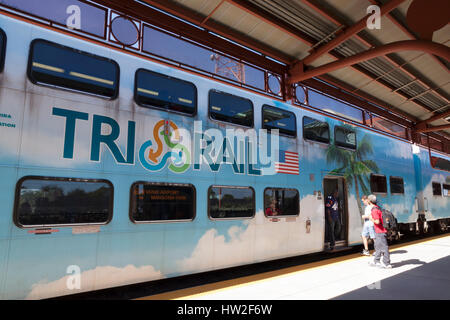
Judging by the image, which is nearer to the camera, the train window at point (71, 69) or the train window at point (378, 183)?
the train window at point (71, 69)

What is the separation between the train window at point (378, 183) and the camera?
8688mm

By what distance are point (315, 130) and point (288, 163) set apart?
1457 millimetres

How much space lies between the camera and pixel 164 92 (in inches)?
192

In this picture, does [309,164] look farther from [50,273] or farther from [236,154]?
[50,273]

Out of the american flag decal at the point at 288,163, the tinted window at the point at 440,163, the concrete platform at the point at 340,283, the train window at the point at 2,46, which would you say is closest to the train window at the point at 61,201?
the train window at the point at 2,46

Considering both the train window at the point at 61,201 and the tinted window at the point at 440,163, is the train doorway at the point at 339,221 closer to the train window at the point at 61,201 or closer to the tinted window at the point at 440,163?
the train window at the point at 61,201

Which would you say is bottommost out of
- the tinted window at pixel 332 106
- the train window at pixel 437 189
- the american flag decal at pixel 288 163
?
the train window at pixel 437 189

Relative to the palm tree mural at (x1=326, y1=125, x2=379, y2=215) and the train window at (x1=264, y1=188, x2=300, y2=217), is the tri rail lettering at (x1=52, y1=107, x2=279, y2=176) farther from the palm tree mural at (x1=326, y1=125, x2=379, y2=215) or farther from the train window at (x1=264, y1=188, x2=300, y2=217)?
the palm tree mural at (x1=326, y1=125, x2=379, y2=215)

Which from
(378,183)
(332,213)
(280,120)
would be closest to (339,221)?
(332,213)

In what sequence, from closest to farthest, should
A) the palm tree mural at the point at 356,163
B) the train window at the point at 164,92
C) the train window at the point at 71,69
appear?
the train window at the point at 71,69
the train window at the point at 164,92
the palm tree mural at the point at 356,163

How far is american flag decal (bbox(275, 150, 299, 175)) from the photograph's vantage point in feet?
20.8

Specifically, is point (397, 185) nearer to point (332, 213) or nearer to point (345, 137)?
point (345, 137)

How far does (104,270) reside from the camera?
399 cm

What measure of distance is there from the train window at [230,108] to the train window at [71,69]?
5.96 ft
